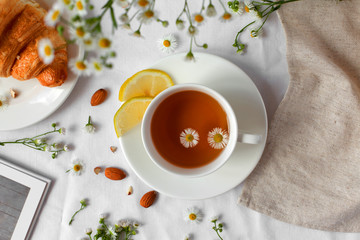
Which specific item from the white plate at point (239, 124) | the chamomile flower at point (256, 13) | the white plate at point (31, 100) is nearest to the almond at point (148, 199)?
the white plate at point (239, 124)

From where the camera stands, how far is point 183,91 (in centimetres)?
84

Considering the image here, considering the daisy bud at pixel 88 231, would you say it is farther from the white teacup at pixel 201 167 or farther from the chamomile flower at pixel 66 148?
the white teacup at pixel 201 167

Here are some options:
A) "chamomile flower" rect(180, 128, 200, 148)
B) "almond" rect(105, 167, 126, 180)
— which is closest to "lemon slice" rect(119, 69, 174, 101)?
"chamomile flower" rect(180, 128, 200, 148)

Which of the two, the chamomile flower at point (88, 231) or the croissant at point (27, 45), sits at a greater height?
the croissant at point (27, 45)

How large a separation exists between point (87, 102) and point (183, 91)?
1.02 feet

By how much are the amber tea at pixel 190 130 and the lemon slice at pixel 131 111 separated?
4 centimetres

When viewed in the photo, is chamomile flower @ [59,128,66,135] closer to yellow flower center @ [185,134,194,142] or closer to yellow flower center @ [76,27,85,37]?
yellow flower center @ [185,134,194,142]

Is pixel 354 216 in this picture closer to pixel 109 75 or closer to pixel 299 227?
pixel 299 227

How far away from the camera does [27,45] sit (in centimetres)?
94

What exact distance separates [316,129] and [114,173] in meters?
0.55

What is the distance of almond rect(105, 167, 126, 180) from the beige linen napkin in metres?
0.34

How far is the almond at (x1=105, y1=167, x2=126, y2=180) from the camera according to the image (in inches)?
39.2

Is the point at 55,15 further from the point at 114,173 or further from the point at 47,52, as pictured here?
the point at 114,173

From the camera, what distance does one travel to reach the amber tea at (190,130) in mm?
871
